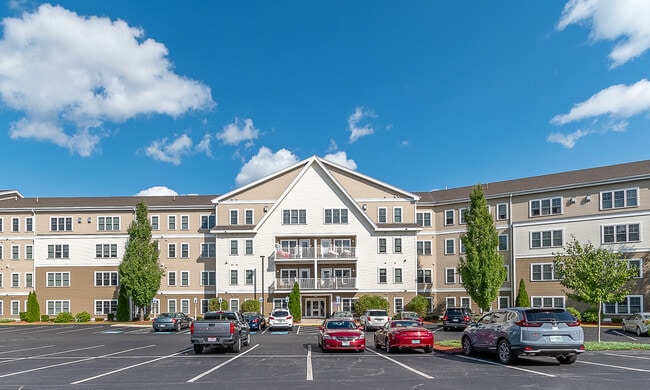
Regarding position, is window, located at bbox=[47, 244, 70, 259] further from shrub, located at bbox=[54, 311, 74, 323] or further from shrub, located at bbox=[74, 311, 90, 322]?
shrub, located at bbox=[74, 311, 90, 322]

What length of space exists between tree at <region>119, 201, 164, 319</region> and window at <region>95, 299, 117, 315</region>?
12.5 ft

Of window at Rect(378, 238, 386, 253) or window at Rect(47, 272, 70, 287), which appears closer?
window at Rect(378, 238, 386, 253)

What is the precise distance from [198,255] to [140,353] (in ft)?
97.0

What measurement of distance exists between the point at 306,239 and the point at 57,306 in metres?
24.7

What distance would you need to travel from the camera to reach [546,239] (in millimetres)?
44781

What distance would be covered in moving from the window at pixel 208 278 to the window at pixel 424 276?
19.3 metres

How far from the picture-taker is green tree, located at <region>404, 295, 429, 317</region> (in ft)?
155

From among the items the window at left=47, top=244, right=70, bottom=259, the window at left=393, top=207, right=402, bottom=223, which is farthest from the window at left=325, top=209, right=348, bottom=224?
the window at left=47, top=244, right=70, bottom=259

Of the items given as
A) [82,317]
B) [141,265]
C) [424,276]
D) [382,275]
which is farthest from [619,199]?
[82,317]

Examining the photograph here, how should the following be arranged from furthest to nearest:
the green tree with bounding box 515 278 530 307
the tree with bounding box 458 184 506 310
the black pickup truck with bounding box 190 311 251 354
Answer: the green tree with bounding box 515 278 530 307, the tree with bounding box 458 184 506 310, the black pickup truck with bounding box 190 311 251 354

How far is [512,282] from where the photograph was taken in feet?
152

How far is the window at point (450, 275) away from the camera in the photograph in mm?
50138

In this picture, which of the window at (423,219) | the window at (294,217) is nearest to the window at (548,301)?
the window at (423,219)

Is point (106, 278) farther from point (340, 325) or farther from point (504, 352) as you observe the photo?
point (504, 352)
